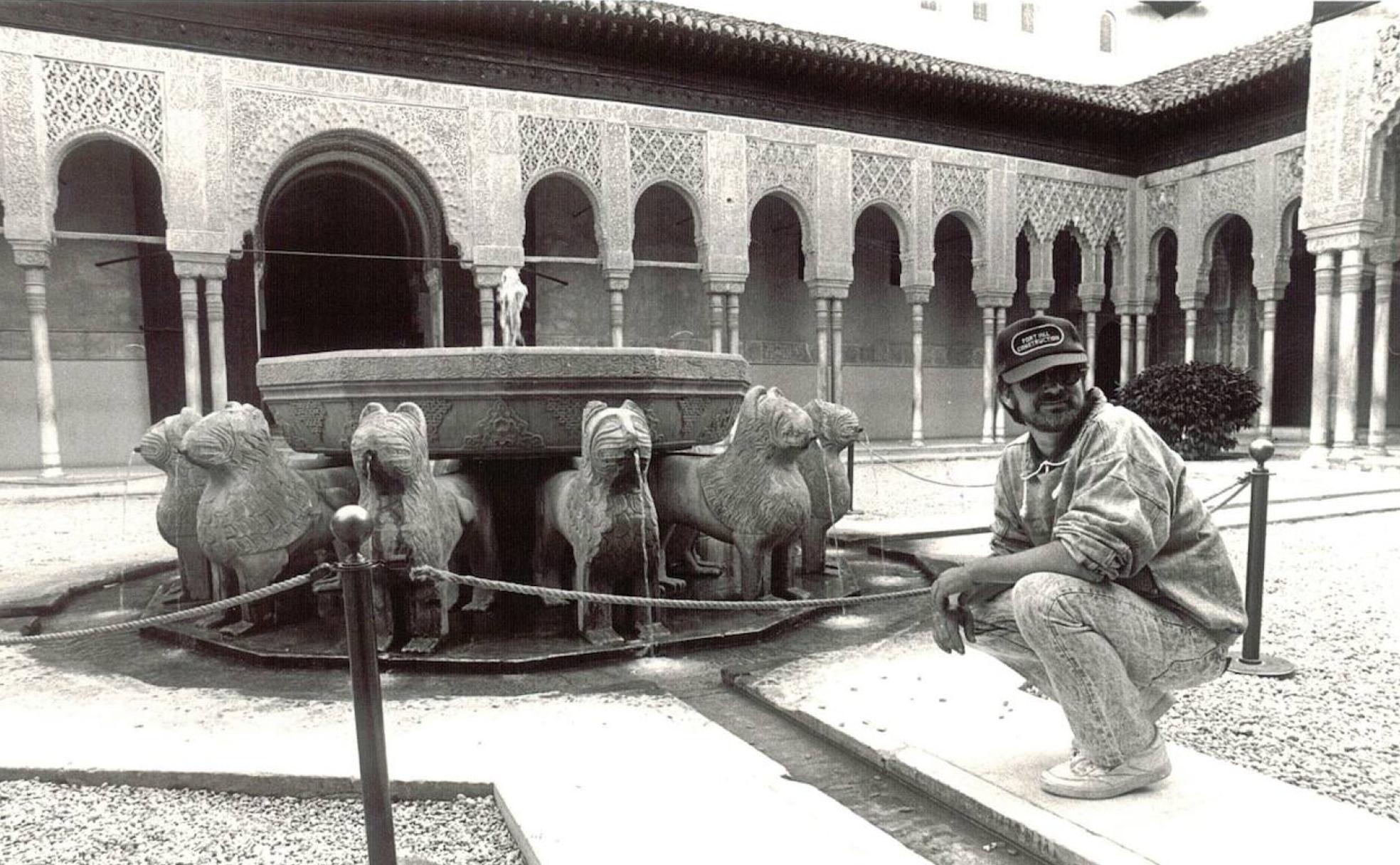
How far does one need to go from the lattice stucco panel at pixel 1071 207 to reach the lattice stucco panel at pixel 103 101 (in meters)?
14.7

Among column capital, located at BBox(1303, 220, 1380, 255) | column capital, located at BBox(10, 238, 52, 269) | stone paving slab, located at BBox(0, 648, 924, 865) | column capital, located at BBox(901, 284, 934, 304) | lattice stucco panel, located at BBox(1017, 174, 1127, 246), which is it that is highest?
lattice stucco panel, located at BBox(1017, 174, 1127, 246)

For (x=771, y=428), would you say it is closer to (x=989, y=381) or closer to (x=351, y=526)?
(x=351, y=526)

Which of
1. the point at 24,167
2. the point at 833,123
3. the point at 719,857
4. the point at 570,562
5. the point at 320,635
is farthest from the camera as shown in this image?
the point at 833,123

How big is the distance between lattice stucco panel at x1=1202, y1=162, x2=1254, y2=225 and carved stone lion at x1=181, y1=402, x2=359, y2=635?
727 inches

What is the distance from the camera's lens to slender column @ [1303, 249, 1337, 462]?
46.8ft

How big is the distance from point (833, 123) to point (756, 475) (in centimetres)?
1349

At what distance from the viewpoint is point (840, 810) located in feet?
7.25

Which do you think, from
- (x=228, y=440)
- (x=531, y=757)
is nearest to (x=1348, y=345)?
(x=531, y=757)

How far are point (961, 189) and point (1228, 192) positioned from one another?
5242 millimetres

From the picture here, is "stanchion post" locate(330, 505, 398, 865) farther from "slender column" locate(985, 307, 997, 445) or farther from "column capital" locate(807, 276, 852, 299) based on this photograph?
"slender column" locate(985, 307, 997, 445)

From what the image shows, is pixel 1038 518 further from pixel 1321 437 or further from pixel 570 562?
pixel 1321 437

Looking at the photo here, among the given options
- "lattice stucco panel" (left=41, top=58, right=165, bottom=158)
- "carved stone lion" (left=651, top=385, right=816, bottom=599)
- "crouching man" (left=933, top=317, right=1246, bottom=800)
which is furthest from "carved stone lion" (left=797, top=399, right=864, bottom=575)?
"lattice stucco panel" (left=41, top=58, right=165, bottom=158)

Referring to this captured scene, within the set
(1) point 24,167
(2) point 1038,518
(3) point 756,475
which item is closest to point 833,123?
(1) point 24,167

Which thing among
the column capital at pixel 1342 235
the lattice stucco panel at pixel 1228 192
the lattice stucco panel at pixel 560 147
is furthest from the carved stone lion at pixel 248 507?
the lattice stucco panel at pixel 1228 192
